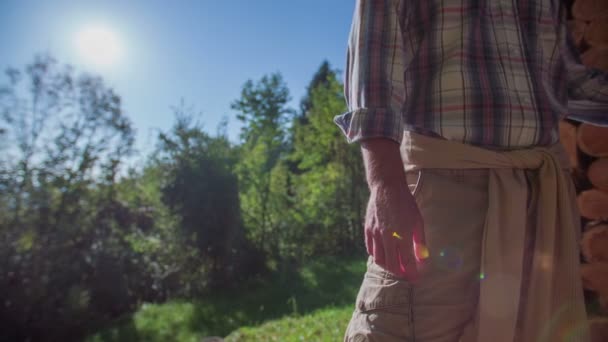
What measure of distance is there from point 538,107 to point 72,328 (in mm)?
8694

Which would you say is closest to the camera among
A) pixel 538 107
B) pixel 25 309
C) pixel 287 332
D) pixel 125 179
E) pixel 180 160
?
pixel 538 107

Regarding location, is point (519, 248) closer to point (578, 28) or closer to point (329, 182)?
point (578, 28)

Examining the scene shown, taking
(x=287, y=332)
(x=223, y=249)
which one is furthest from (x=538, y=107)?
(x=223, y=249)

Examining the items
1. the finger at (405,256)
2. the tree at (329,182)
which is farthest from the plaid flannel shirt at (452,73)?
the tree at (329,182)

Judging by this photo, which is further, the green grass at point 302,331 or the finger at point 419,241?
the green grass at point 302,331

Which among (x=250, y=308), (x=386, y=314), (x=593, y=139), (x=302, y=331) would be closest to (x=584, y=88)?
(x=593, y=139)

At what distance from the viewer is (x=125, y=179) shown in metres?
9.70

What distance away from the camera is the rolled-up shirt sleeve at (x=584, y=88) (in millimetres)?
1235

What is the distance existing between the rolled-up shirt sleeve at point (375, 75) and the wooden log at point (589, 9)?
1492 mm

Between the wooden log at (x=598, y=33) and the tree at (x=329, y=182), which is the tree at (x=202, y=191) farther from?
the wooden log at (x=598, y=33)

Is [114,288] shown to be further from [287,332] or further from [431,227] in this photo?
[431,227]

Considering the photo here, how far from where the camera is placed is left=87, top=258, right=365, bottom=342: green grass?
552 cm

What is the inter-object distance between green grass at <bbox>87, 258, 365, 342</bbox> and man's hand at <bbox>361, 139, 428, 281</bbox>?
3516mm

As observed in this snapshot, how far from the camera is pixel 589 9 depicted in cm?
180
